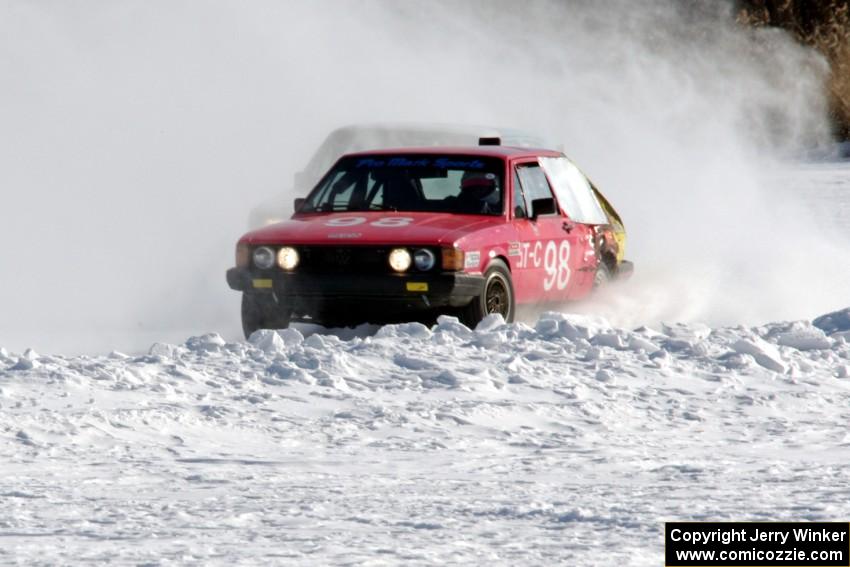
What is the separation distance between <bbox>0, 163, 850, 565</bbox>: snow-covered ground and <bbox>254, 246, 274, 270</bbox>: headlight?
76 cm

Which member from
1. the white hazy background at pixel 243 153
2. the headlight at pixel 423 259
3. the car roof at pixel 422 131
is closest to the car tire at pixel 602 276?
the white hazy background at pixel 243 153

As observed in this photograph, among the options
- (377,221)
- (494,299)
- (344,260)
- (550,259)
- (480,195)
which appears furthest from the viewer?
(550,259)

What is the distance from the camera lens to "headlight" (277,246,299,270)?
34.9 feet

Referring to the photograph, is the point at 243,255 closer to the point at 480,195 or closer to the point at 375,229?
the point at 375,229

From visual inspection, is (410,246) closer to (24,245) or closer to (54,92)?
(24,245)

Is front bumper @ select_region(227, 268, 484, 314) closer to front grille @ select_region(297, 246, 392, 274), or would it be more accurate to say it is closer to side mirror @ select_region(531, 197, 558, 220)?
front grille @ select_region(297, 246, 392, 274)

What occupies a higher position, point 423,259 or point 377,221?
point 377,221

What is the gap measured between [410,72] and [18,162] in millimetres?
6168

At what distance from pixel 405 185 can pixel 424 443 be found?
13.7 feet

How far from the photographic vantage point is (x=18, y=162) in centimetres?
2062

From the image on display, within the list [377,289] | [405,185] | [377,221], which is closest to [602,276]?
[405,185]

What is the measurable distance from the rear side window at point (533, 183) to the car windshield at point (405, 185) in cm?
20

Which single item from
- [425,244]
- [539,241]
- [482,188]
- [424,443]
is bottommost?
[424,443]

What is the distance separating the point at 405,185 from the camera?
11453 millimetres
